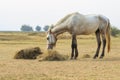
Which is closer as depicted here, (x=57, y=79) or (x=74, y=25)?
(x=57, y=79)

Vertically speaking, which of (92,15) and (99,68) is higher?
(92,15)

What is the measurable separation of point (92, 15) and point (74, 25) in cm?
145

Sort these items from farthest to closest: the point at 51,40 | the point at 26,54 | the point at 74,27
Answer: the point at 26,54 → the point at 51,40 → the point at 74,27

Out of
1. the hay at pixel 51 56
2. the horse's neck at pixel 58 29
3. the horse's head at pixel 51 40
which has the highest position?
the horse's neck at pixel 58 29

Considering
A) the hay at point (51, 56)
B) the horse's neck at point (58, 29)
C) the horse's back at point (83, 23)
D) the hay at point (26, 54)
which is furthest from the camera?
the hay at point (26, 54)

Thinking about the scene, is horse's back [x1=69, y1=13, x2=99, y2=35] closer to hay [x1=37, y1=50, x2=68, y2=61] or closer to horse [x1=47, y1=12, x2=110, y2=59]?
horse [x1=47, y1=12, x2=110, y2=59]

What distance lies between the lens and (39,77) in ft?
37.6

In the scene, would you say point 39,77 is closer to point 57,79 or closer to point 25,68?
point 57,79

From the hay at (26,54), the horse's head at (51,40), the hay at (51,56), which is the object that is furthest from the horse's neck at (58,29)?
the hay at (26,54)

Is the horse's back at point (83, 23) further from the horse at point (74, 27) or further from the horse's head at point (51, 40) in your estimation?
the horse's head at point (51, 40)

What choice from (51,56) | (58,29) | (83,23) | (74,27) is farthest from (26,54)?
(83,23)

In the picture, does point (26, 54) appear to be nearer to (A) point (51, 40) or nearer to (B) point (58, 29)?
(A) point (51, 40)

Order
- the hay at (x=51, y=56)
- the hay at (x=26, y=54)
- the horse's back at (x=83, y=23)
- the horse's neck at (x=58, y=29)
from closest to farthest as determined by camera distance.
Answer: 1. the hay at (x=51, y=56)
2. the horse's back at (x=83, y=23)
3. the horse's neck at (x=58, y=29)
4. the hay at (x=26, y=54)

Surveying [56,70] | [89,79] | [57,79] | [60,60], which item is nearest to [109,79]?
[89,79]
